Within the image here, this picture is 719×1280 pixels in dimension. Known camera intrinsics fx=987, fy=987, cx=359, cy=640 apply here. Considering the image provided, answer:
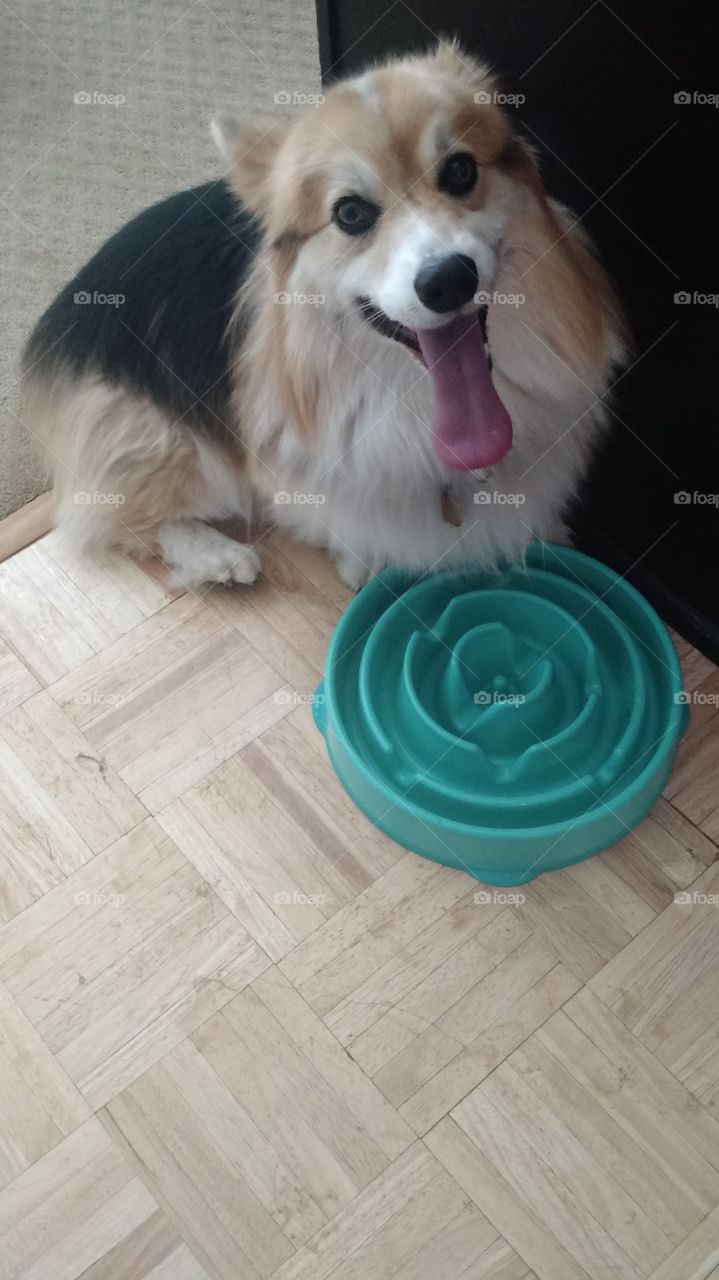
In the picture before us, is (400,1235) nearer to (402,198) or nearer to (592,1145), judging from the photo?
(592,1145)

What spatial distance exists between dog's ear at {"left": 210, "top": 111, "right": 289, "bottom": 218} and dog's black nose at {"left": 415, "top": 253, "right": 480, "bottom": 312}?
351mm

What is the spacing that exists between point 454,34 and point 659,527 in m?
0.92

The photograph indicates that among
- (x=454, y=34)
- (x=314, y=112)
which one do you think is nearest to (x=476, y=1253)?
(x=314, y=112)

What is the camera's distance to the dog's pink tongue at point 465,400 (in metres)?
1.44

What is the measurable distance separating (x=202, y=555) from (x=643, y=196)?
1.05 m

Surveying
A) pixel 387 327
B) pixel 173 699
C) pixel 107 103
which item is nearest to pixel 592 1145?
pixel 173 699

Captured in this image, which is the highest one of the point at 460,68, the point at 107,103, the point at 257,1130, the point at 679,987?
the point at 460,68

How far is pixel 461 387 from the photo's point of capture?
4.83 ft

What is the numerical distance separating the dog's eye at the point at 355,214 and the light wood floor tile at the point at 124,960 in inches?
43.1

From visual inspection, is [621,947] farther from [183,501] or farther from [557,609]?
[183,501]

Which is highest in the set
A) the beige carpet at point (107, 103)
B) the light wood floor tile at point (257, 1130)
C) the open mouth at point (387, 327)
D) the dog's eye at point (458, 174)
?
the dog's eye at point (458, 174)

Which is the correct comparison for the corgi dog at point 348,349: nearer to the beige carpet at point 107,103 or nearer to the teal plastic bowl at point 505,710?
the teal plastic bowl at point 505,710

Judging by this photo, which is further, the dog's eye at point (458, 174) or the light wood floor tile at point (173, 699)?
the light wood floor tile at point (173, 699)

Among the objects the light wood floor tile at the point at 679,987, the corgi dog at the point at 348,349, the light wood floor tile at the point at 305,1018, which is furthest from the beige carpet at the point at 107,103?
the light wood floor tile at the point at 679,987
